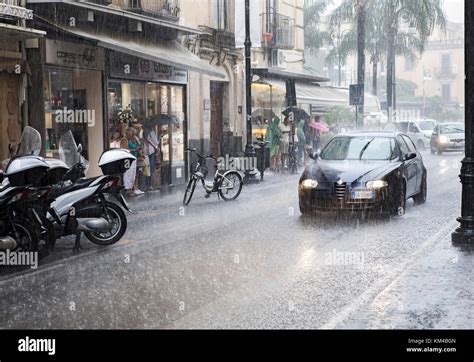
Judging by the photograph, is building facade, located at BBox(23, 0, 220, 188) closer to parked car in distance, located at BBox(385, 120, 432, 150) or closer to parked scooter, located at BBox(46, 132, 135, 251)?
parked scooter, located at BBox(46, 132, 135, 251)

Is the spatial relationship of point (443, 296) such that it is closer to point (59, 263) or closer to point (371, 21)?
point (59, 263)

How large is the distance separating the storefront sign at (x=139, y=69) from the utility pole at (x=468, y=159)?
11174mm

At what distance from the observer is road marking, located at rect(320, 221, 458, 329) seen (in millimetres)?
7258

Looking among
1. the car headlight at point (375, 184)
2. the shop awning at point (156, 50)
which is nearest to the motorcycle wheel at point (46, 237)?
the car headlight at point (375, 184)

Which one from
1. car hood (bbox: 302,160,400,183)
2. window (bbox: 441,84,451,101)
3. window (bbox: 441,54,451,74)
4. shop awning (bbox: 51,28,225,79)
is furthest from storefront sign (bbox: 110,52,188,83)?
window (bbox: 441,84,451,101)

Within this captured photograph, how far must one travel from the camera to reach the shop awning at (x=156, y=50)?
18000mm

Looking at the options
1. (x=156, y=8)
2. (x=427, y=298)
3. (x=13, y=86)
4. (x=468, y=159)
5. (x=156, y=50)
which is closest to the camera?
(x=427, y=298)

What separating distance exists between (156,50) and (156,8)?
1930 mm

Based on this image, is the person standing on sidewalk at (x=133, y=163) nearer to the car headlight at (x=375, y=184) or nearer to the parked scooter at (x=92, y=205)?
the car headlight at (x=375, y=184)

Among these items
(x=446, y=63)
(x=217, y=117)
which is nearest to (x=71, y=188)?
(x=217, y=117)

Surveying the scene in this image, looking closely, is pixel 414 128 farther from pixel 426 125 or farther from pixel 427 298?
pixel 427 298

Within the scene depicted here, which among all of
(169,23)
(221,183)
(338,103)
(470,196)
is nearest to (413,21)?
(338,103)

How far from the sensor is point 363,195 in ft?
46.0
